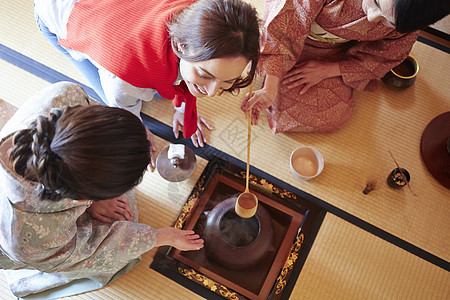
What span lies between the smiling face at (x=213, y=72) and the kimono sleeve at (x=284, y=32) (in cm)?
50

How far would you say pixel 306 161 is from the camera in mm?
1972

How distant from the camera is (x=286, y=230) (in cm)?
181

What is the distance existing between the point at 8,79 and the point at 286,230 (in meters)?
1.85

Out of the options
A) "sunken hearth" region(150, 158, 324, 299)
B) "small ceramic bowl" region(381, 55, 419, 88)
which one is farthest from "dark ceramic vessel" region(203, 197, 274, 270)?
"small ceramic bowl" region(381, 55, 419, 88)

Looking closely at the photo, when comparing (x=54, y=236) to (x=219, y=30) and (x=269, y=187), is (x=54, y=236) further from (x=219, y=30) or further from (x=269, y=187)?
(x=269, y=187)

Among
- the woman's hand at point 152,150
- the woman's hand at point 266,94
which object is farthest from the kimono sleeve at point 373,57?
Answer: the woman's hand at point 152,150

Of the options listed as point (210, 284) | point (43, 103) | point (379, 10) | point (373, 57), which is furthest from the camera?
Answer: point (373, 57)

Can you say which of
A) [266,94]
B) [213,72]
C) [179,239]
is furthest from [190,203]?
[213,72]

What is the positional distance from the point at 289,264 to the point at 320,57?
1155mm

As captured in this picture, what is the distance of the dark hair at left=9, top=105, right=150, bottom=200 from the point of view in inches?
36.8

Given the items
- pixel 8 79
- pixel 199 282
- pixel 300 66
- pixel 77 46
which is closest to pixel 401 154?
pixel 300 66

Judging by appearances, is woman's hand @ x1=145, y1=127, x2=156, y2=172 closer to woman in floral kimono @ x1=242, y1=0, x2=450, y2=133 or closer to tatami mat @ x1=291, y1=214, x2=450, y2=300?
woman in floral kimono @ x1=242, y1=0, x2=450, y2=133

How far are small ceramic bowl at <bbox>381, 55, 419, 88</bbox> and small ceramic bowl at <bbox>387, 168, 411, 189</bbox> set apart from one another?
57 centimetres

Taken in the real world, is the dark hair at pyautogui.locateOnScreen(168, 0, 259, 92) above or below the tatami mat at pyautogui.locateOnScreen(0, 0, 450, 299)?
above
